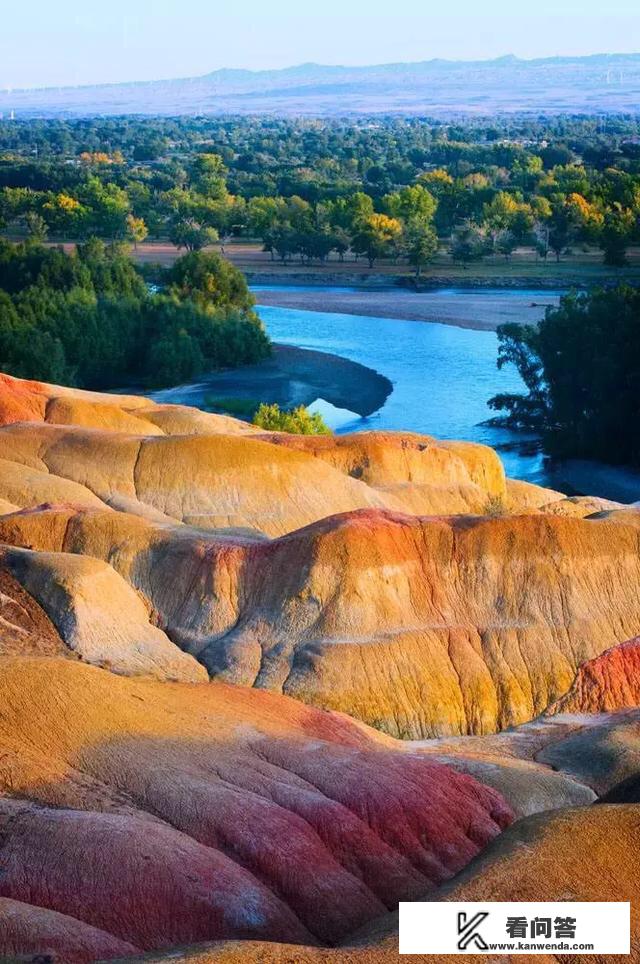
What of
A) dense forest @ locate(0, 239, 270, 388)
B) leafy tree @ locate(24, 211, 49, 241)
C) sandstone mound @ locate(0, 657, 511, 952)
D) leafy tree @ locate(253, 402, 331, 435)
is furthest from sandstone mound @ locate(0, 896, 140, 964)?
leafy tree @ locate(24, 211, 49, 241)

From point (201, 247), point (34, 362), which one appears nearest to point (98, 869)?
point (34, 362)

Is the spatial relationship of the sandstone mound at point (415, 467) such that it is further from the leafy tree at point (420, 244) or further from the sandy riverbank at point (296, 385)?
the leafy tree at point (420, 244)

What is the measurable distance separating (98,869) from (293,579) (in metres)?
20.7

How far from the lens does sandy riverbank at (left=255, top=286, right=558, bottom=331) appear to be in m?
136

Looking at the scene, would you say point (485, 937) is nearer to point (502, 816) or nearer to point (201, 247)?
point (502, 816)

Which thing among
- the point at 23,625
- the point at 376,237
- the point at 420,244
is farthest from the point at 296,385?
the point at 23,625

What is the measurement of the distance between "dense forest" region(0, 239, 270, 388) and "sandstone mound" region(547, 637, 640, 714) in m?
66.4

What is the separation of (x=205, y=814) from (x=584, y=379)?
7048 centimetres

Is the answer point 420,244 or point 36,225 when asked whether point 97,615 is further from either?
point 36,225

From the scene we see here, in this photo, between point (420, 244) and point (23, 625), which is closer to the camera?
point (23, 625)

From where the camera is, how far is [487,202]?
178 m

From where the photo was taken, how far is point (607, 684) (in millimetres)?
46062

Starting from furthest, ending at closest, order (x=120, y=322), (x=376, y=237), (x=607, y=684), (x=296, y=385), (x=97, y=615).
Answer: (x=376, y=237) → (x=120, y=322) → (x=296, y=385) → (x=607, y=684) → (x=97, y=615)

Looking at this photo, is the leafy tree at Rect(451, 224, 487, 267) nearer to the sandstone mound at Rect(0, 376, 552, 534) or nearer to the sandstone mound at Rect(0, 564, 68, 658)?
the sandstone mound at Rect(0, 376, 552, 534)
